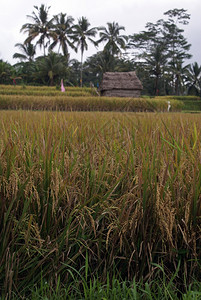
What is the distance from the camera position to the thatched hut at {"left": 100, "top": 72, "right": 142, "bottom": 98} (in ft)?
63.3

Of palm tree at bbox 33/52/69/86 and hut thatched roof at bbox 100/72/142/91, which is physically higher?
palm tree at bbox 33/52/69/86

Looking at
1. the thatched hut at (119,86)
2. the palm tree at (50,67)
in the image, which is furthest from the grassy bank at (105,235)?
the palm tree at (50,67)

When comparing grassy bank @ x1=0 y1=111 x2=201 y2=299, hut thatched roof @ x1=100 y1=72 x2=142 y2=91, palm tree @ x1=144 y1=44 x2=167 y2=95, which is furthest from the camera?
palm tree @ x1=144 y1=44 x2=167 y2=95

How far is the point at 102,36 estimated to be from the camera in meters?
32.3

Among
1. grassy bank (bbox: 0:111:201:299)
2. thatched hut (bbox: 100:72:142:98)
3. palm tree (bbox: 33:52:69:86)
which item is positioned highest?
palm tree (bbox: 33:52:69:86)

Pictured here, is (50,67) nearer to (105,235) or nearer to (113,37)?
(113,37)

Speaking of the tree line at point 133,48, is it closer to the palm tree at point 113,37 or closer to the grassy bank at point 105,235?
the palm tree at point 113,37

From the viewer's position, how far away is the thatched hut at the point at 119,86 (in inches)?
760

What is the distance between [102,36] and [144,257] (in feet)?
111

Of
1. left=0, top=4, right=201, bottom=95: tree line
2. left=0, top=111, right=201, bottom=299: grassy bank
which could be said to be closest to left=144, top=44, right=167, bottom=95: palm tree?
left=0, top=4, right=201, bottom=95: tree line

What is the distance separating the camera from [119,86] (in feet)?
63.6

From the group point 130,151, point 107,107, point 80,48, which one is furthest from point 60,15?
point 130,151

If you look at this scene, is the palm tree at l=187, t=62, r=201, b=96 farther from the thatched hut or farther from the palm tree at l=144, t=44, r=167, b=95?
the thatched hut

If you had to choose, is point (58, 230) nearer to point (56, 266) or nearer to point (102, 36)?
point (56, 266)
